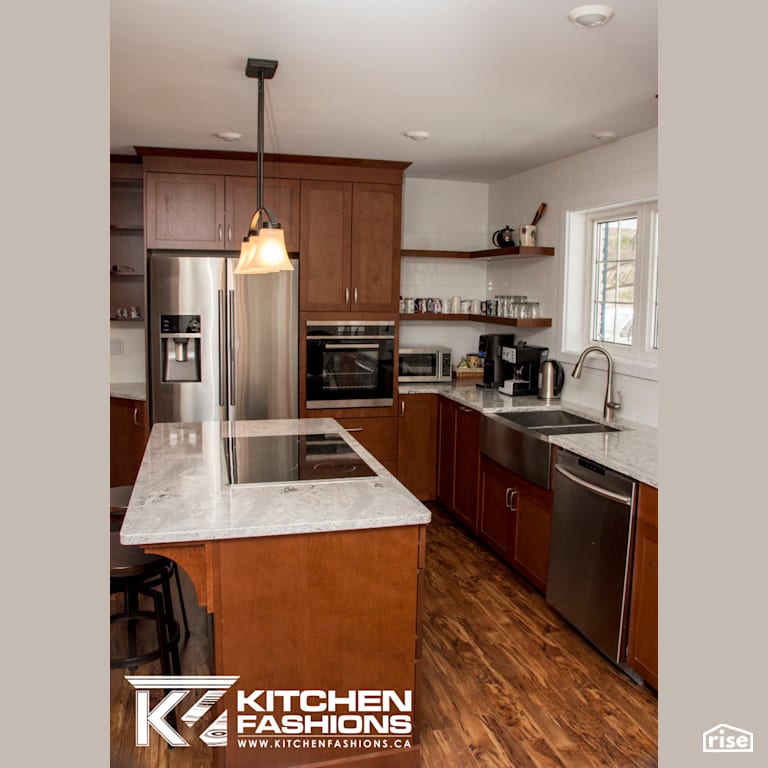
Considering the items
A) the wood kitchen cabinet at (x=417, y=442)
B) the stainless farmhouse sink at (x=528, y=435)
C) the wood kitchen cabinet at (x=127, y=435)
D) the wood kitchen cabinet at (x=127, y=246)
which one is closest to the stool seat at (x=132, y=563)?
the stainless farmhouse sink at (x=528, y=435)

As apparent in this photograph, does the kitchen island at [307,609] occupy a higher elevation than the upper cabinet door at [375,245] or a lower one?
lower

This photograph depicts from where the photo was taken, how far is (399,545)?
7.30ft

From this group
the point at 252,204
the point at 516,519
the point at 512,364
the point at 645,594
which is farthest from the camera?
the point at 512,364

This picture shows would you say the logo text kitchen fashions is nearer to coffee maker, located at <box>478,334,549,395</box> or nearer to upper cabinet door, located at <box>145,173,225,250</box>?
coffee maker, located at <box>478,334,549,395</box>

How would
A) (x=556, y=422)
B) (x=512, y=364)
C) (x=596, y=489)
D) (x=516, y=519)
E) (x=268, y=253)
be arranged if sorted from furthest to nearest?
1. (x=512, y=364)
2. (x=556, y=422)
3. (x=516, y=519)
4. (x=596, y=489)
5. (x=268, y=253)

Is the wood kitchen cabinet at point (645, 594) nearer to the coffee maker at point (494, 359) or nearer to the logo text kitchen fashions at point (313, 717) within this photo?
the logo text kitchen fashions at point (313, 717)

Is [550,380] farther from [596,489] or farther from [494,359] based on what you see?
[596,489]

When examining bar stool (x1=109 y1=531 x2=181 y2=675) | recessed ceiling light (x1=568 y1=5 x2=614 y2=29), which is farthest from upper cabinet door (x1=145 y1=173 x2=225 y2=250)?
recessed ceiling light (x1=568 y1=5 x2=614 y2=29)

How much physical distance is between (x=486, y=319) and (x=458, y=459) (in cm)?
105

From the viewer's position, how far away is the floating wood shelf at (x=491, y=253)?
460 centimetres

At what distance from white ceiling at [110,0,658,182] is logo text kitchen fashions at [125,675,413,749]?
6.89 ft

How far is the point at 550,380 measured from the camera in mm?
4516

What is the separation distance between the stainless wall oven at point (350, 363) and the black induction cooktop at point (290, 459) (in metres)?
1.44

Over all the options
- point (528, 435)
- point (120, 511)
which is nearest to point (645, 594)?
point (528, 435)
